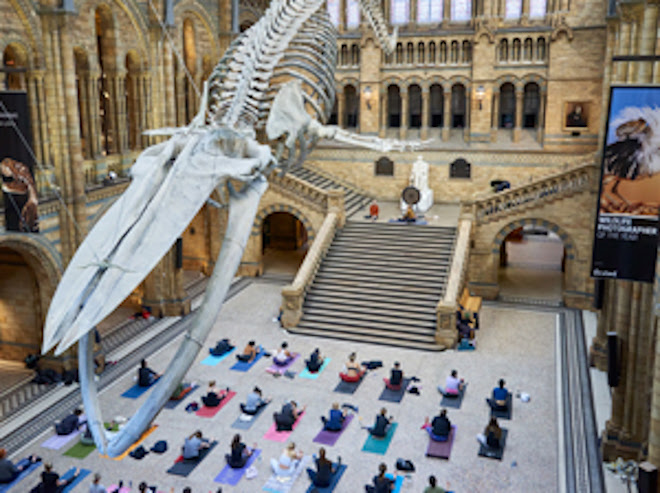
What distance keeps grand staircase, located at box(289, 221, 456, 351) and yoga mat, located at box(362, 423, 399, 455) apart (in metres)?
Result: 5.11

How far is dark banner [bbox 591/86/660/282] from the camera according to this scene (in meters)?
9.77

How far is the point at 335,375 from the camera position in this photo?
16531mm

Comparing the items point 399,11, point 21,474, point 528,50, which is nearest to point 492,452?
point 21,474

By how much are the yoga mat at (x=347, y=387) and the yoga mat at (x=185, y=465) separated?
3.90 meters

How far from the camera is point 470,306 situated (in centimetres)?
2041

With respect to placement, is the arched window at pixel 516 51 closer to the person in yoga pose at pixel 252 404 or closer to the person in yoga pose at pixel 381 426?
the person in yoga pose at pixel 381 426

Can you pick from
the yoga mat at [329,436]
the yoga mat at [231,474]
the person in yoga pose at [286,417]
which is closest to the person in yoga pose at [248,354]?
the person in yoga pose at [286,417]

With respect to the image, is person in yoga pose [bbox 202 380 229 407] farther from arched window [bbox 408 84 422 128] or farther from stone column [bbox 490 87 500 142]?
arched window [bbox 408 84 422 128]

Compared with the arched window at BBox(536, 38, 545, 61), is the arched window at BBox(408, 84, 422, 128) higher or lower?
lower

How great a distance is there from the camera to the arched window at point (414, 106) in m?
28.4

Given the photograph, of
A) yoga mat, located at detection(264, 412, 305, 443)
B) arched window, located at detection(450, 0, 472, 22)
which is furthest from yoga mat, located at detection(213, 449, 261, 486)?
arched window, located at detection(450, 0, 472, 22)

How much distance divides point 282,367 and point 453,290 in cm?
578

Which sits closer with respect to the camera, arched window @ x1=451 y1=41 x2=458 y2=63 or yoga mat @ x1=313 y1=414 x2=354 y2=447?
yoga mat @ x1=313 y1=414 x2=354 y2=447

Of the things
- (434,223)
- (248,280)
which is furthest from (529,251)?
(248,280)
